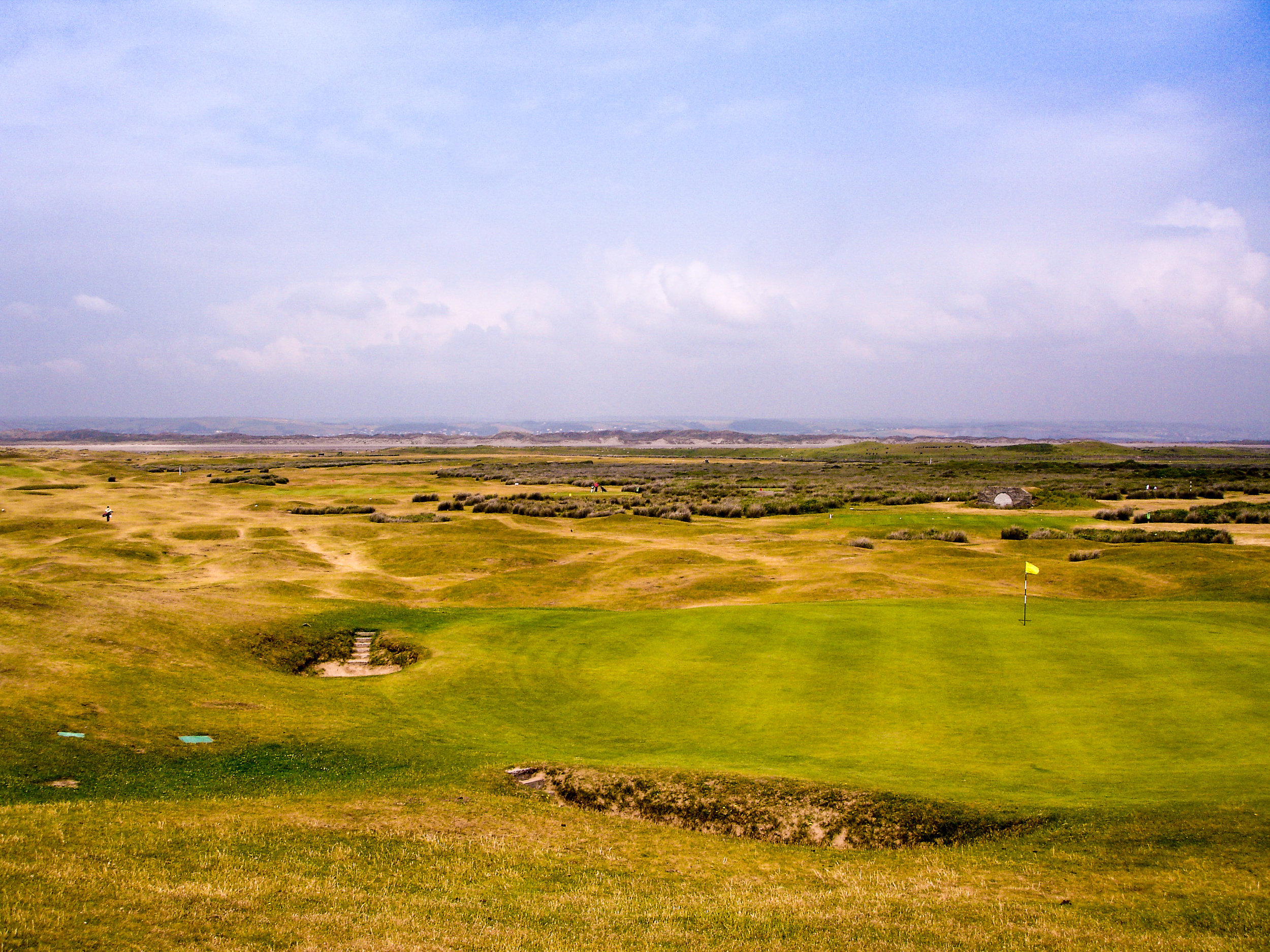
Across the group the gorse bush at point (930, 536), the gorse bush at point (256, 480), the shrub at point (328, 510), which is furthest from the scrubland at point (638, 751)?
the gorse bush at point (256, 480)

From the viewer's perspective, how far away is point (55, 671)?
16438mm

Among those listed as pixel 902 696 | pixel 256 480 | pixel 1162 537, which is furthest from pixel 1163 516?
pixel 256 480

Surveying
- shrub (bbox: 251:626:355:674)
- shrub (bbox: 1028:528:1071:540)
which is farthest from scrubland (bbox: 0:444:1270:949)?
shrub (bbox: 1028:528:1071:540)

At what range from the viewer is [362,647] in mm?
24875

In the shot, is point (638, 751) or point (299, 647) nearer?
point (638, 751)

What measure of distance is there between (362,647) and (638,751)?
41.4 ft

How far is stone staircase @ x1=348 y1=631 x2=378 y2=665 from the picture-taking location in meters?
24.0

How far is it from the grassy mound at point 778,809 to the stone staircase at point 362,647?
11.3m

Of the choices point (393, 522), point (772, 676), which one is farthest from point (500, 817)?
point (393, 522)

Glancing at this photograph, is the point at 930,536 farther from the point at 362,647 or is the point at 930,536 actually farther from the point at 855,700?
the point at 362,647

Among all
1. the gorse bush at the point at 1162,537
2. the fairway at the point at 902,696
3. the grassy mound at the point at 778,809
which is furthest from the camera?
the gorse bush at the point at 1162,537

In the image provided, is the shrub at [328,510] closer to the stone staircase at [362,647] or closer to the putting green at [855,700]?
the stone staircase at [362,647]

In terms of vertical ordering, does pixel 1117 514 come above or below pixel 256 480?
below

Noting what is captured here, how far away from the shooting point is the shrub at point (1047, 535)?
47469 mm
